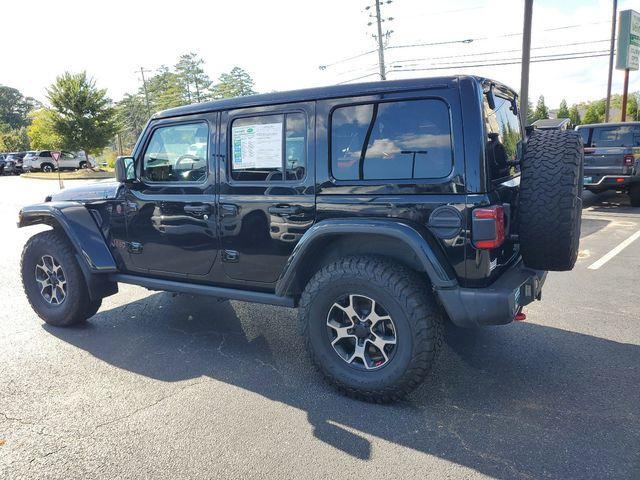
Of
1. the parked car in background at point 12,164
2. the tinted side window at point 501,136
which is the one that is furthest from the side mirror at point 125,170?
the parked car in background at point 12,164

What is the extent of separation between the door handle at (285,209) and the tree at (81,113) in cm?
3302

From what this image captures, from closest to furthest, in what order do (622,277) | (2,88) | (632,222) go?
(622,277), (632,222), (2,88)

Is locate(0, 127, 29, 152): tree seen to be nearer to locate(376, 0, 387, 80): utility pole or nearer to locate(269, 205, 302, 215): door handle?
locate(376, 0, 387, 80): utility pole

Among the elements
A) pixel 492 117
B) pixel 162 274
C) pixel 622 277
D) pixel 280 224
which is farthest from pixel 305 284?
pixel 622 277

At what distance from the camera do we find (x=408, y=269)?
116 inches

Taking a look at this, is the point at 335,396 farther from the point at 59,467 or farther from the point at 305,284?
the point at 59,467

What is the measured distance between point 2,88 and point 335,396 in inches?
4804

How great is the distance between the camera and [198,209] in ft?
11.9

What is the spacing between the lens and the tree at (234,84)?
66.5m

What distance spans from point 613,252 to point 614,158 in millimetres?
4956

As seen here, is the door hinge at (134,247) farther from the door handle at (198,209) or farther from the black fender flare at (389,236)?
the black fender flare at (389,236)

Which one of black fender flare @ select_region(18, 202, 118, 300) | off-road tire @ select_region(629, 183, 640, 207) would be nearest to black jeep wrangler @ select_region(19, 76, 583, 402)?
black fender flare @ select_region(18, 202, 118, 300)

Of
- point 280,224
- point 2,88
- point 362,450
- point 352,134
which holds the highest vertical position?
point 2,88

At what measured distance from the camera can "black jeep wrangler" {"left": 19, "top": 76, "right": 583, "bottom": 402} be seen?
274cm
